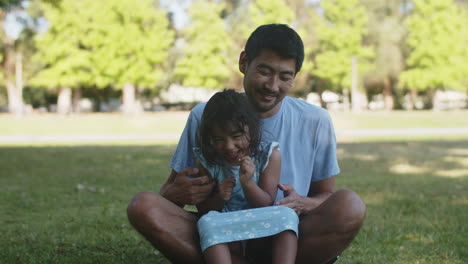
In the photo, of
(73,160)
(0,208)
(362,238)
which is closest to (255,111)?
(362,238)

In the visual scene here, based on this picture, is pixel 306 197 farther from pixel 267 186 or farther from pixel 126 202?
pixel 126 202

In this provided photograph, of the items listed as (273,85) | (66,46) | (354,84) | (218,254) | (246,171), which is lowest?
(354,84)

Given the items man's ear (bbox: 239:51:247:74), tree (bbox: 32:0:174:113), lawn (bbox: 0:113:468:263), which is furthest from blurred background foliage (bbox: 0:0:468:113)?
man's ear (bbox: 239:51:247:74)

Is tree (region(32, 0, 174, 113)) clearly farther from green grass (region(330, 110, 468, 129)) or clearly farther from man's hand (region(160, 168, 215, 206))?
man's hand (region(160, 168, 215, 206))

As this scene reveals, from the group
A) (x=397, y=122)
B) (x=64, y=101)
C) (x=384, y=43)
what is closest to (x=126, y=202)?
(x=397, y=122)

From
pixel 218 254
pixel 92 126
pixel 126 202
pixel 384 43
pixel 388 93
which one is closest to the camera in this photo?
pixel 218 254

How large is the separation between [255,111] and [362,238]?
220 centimetres

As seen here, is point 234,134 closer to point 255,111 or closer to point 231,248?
point 255,111

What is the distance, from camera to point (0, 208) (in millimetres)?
6500

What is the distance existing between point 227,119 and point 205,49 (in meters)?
38.3

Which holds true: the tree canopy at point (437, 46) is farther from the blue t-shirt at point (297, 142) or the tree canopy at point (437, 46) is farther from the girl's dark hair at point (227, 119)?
the girl's dark hair at point (227, 119)

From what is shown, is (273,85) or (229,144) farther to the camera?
(273,85)

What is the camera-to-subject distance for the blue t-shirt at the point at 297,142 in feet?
11.0

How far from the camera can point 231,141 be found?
3027 millimetres
